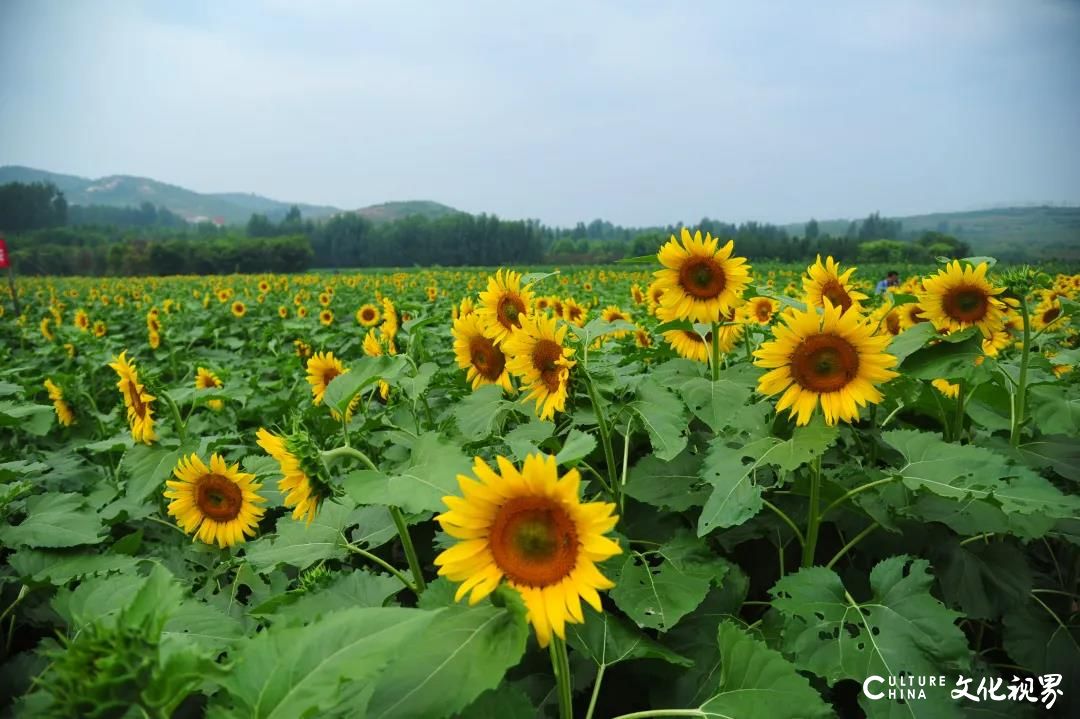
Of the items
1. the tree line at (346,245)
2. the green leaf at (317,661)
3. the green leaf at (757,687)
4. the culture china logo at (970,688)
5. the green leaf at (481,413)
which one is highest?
the tree line at (346,245)

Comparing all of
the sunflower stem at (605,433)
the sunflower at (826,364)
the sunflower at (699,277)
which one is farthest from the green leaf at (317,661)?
the sunflower at (699,277)

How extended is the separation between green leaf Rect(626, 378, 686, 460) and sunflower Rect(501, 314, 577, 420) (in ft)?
0.96

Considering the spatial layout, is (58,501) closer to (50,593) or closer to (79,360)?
(50,593)

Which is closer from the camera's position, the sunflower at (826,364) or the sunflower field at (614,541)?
the sunflower field at (614,541)

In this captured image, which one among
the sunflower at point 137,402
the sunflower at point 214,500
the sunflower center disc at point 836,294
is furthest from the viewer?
the sunflower at point 137,402

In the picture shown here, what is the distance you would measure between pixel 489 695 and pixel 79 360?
28.3ft

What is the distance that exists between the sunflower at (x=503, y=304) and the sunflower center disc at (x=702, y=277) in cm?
73

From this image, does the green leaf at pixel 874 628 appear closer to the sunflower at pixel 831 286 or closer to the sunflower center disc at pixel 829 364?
the sunflower center disc at pixel 829 364

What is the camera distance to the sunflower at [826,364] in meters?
2.01

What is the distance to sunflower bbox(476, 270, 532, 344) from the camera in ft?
9.34

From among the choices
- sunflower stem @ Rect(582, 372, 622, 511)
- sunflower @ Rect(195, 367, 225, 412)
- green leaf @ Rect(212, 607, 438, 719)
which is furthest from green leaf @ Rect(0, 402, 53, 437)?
sunflower stem @ Rect(582, 372, 622, 511)

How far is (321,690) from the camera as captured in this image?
97cm

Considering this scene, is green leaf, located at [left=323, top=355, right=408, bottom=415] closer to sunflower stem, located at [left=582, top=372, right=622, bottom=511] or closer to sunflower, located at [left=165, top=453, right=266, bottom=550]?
sunflower stem, located at [left=582, top=372, right=622, bottom=511]

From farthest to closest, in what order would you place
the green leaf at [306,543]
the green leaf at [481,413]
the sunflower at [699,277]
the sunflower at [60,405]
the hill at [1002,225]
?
the hill at [1002,225], the sunflower at [60,405], the sunflower at [699,277], the green leaf at [481,413], the green leaf at [306,543]
